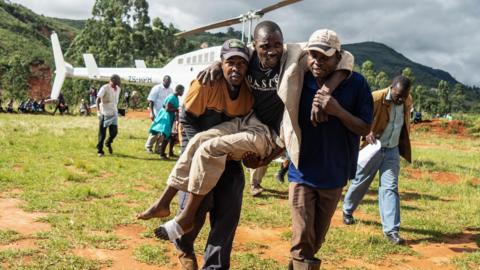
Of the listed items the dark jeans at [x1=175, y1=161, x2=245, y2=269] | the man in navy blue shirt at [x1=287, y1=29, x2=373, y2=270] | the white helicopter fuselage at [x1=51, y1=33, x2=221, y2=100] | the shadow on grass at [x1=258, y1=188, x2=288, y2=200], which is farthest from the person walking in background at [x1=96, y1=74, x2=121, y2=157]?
the man in navy blue shirt at [x1=287, y1=29, x2=373, y2=270]

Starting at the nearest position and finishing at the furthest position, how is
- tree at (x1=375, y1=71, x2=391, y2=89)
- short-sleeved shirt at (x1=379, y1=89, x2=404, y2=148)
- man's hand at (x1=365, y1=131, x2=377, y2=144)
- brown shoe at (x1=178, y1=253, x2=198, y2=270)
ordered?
brown shoe at (x1=178, y1=253, x2=198, y2=270), man's hand at (x1=365, y1=131, x2=377, y2=144), short-sleeved shirt at (x1=379, y1=89, x2=404, y2=148), tree at (x1=375, y1=71, x2=391, y2=89)

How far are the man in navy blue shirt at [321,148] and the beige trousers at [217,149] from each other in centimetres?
29

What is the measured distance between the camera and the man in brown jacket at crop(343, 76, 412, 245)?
515 cm

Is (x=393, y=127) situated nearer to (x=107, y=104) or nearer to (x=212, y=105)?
(x=212, y=105)

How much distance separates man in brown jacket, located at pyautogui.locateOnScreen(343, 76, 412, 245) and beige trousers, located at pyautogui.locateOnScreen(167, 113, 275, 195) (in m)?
2.58

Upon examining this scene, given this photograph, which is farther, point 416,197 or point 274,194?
point 416,197

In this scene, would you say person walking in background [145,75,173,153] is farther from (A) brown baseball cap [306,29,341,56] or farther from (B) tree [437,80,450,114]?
(B) tree [437,80,450,114]

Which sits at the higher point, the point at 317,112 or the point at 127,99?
the point at 127,99

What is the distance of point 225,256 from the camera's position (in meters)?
3.08

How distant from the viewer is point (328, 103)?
275cm

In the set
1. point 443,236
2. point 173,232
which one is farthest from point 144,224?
point 443,236

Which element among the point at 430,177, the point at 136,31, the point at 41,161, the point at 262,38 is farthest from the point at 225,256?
the point at 136,31

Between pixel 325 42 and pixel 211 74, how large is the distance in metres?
0.74

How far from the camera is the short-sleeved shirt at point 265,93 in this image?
9.60 ft
